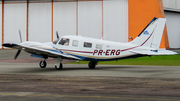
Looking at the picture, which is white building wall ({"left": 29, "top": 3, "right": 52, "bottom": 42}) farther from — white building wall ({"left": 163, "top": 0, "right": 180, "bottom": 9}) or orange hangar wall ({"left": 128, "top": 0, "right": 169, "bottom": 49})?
white building wall ({"left": 163, "top": 0, "right": 180, "bottom": 9})

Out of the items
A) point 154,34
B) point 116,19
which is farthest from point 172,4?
point 154,34

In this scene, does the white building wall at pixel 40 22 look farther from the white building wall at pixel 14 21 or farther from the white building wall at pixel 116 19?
the white building wall at pixel 116 19

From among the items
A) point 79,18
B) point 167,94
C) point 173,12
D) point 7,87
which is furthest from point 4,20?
point 167,94

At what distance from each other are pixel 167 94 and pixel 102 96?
2188 mm

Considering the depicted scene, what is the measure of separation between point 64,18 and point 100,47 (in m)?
29.9

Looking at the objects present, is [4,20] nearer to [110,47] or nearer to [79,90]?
[110,47]

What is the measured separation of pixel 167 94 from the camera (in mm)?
8711

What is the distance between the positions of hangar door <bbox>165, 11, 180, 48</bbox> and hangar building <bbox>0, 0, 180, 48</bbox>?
6.16 meters

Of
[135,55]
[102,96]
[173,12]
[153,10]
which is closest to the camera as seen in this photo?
[102,96]

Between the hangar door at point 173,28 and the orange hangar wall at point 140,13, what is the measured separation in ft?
26.8

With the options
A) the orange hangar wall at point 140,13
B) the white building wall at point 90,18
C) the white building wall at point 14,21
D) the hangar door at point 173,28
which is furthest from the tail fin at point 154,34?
the hangar door at point 173,28

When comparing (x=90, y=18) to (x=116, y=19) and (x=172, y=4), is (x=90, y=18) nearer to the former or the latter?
(x=116, y=19)

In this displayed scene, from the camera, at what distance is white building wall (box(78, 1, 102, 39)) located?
45531mm

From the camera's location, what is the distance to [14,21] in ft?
158
